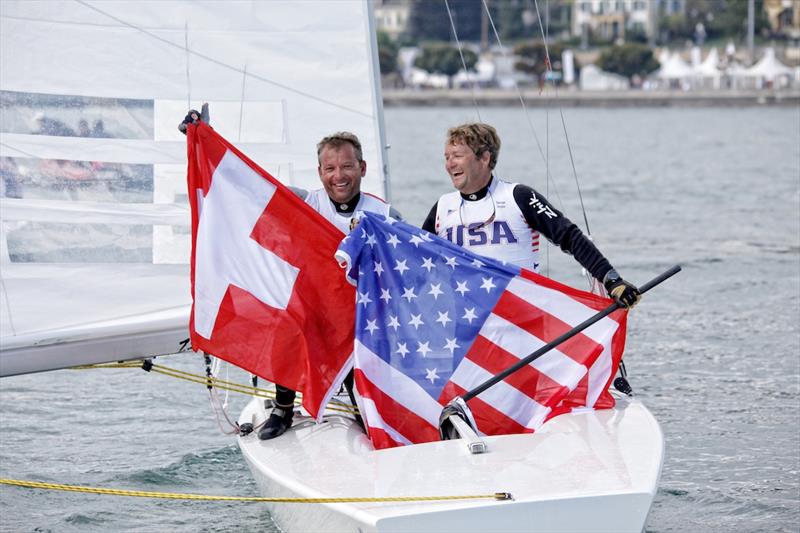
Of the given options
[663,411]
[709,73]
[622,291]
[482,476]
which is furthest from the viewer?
[709,73]

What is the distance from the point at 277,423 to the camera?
487 centimetres

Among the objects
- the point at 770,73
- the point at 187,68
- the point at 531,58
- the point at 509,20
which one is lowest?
the point at 187,68

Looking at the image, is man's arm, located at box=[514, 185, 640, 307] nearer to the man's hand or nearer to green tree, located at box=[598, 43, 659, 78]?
the man's hand

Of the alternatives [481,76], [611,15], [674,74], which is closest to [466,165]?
[674,74]

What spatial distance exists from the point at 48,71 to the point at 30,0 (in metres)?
0.29

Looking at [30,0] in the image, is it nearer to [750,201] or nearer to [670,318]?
[670,318]

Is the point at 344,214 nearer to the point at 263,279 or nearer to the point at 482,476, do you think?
the point at 263,279


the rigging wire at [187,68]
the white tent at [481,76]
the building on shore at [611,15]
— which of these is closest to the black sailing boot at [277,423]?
the rigging wire at [187,68]

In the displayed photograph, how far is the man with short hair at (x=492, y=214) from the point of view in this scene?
15.2 ft

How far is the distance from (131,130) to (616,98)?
64.5 meters

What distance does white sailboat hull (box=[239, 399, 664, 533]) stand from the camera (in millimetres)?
3686

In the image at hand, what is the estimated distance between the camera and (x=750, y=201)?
19984 mm

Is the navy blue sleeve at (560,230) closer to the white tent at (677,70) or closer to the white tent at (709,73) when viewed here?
the white tent at (709,73)

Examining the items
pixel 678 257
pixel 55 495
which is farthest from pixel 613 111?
pixel 55 495
